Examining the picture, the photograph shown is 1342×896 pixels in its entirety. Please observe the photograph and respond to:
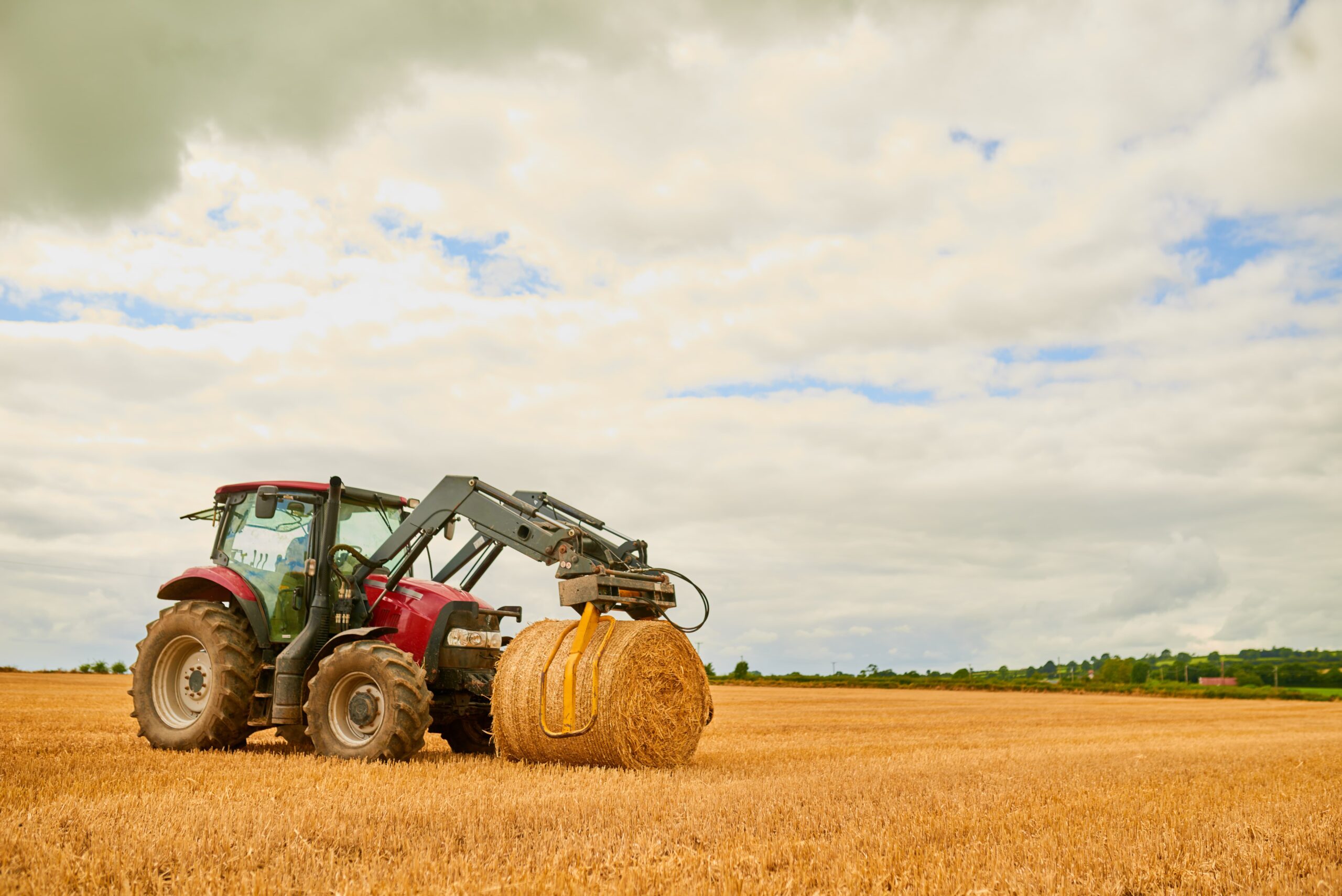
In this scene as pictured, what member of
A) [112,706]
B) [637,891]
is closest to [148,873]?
[637,891]

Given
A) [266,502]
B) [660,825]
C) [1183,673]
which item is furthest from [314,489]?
[1183,673]

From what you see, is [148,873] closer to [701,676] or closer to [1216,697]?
[701,676]

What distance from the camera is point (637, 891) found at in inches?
179

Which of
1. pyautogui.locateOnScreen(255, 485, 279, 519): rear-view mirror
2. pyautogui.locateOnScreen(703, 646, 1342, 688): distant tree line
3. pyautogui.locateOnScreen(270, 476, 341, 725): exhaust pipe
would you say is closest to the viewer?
pyautogui.locateOnScreen(270, 476, 341, 725): exhaust pipe

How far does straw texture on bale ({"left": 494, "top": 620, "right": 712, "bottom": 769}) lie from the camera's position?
352 inches

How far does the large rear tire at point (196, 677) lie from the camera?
10.1 meters

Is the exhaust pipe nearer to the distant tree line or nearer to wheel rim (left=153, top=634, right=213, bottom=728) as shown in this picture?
wheel rim (left=153, top=634, right=213, bottom=728)

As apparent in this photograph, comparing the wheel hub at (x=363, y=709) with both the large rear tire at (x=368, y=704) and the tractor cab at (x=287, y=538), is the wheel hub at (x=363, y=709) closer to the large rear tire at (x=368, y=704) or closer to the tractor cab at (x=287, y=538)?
the large rear tire at (x=368, y=704)

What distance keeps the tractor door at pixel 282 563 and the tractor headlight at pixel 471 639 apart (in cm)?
158

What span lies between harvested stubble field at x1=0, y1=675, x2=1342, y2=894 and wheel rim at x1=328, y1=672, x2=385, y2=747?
1.57 ft

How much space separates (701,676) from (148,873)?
584 centimetres

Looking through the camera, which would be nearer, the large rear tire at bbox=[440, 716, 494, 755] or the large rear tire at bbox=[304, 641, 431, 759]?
the large rear tire at bbox=[304, 641, 431, 759]

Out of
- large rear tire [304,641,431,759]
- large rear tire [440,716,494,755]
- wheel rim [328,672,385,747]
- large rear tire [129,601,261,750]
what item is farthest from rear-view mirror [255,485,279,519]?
large rear tire [440,716,494,755]

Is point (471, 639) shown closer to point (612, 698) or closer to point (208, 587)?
point (612, 698)
